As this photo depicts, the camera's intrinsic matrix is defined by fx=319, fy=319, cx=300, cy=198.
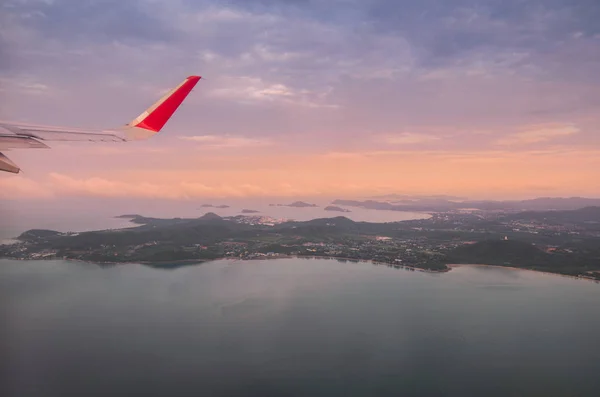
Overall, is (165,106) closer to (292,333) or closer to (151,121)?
(151,121)

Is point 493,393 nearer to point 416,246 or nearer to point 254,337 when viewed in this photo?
point 254,337

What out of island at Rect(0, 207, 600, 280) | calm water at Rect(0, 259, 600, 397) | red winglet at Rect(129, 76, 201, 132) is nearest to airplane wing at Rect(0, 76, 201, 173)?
red winglet at Rect(129, 76, 201, 132)

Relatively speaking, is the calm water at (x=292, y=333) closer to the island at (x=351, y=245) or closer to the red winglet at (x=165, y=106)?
the island at (x=351, y=245)

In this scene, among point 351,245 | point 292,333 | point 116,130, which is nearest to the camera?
point 116,130

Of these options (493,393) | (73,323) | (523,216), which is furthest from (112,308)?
(523,216)

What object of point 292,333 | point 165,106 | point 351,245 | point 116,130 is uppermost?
point 165,106

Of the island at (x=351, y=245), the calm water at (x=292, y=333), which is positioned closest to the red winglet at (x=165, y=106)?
the calm water at (x=292, y=333)

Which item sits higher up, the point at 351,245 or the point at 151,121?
the point at 151,121

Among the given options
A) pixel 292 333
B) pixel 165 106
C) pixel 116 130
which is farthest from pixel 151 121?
pixel 292 333
